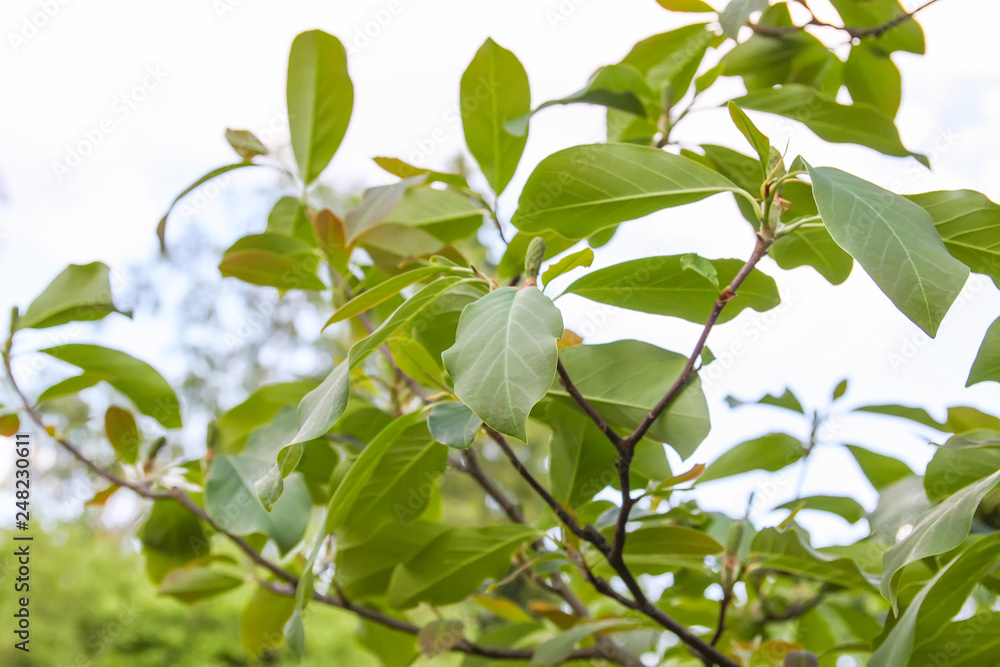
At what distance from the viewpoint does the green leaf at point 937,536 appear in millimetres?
467

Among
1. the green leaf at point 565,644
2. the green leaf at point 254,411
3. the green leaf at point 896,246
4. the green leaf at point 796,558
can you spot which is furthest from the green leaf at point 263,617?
the green leaf at point 896,246

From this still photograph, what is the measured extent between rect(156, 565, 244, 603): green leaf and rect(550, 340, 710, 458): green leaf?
0.56m

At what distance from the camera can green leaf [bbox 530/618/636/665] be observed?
0.70 m

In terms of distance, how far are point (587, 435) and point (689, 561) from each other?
20 cm

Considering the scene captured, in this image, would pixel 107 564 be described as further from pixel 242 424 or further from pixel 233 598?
pixel 242 424

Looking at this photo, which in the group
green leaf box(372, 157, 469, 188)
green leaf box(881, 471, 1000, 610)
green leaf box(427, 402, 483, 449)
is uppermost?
green leaf box(372, 157, 469, 188)

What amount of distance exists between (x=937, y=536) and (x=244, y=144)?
767 millimetres

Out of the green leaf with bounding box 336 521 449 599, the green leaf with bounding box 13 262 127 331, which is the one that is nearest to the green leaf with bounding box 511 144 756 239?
the green leaf with bounding box 336 521 449 599

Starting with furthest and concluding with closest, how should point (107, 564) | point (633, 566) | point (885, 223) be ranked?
point (107, 564)
point (633, 566)
point (885, 223)

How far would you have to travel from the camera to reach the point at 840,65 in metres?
0.91

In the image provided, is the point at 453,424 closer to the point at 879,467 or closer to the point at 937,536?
the point at 937,536

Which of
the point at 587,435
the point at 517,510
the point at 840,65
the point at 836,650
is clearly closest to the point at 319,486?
the point at 517,510

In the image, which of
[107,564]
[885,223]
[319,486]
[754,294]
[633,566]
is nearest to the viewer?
[885,223]

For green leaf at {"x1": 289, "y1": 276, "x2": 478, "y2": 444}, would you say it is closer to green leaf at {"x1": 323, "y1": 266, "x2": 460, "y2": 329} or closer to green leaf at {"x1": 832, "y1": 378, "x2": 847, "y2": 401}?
green leaf at {"x1": 323, "y1": 266, "x2": 460, "y2": 329}
